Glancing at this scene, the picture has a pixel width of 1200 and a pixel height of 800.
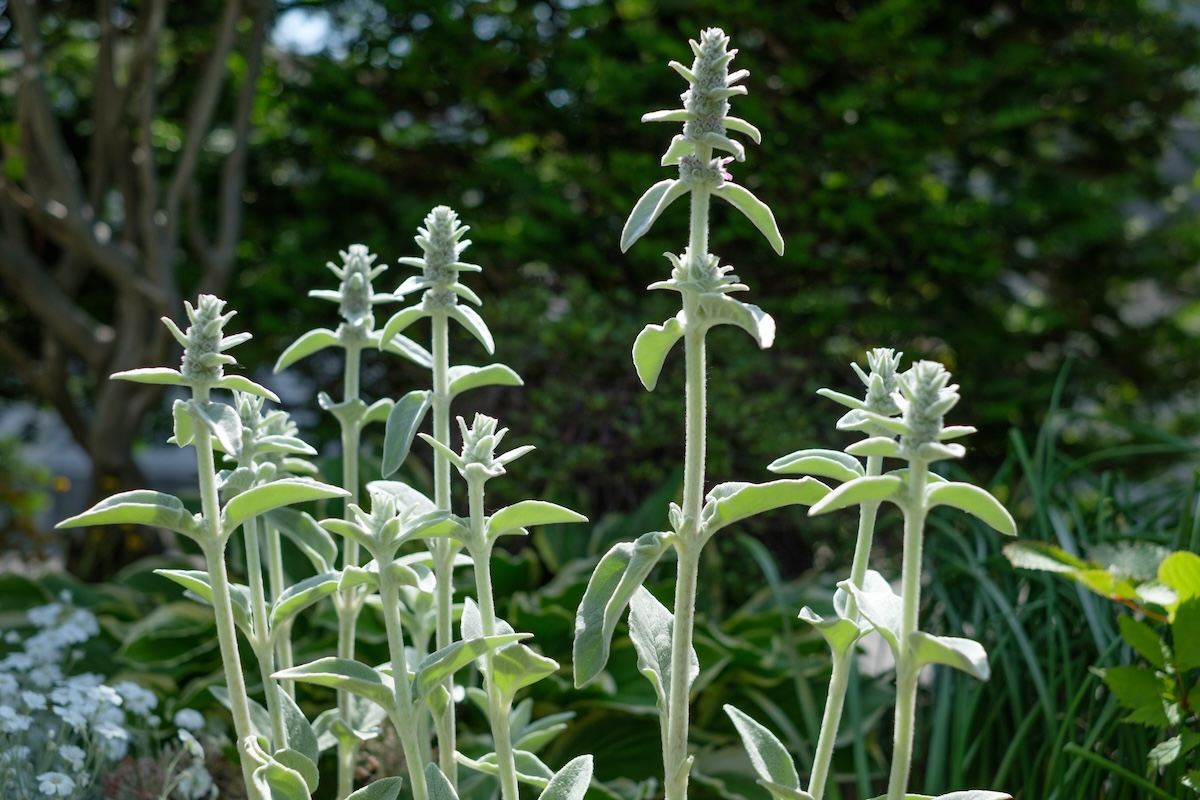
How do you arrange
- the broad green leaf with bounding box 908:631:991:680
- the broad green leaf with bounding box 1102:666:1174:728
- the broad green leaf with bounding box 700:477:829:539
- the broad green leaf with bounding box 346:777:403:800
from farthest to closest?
the broad green leaf with bounding box 1102:666:1174:728 → the broad green leaf with bounding box 346:777:403:800 → the broad green leaf with bounding box 700:477:829:539 → the broad green leaf with bounding box 908:631:991:680

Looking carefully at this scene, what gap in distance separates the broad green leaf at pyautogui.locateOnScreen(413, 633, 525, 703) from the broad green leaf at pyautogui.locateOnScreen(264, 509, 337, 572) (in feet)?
0.88

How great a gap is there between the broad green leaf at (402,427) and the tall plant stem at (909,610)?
0.40 m

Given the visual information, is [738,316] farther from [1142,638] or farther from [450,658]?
[1142,638]

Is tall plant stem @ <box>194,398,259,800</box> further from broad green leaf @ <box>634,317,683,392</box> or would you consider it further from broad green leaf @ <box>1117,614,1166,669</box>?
broad green leaf @ <box>1117,614,1166,669</box>

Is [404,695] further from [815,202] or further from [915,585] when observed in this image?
[815,202]

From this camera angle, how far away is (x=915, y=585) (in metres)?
0.73

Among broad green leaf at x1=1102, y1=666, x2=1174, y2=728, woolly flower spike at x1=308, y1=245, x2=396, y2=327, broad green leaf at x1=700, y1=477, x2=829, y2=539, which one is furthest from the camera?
broad green leaf at x1=1102, y1=666, x2=1174, y2=728

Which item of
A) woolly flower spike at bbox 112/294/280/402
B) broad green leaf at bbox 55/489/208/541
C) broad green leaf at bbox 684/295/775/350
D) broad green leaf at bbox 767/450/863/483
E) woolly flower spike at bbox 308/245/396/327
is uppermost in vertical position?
woolly flower spike at bbox 308/245/396/327

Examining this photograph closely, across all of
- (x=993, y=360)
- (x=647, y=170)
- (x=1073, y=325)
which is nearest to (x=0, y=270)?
(x=647, y=170)

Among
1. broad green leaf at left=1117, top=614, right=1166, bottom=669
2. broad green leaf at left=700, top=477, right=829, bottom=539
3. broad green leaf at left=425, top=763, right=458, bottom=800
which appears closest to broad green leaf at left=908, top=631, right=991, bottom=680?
broad green leaf at left=700, top=477, right=829, bottom=539

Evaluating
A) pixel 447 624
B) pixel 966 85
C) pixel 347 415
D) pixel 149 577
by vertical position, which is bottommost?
pixel 149 577

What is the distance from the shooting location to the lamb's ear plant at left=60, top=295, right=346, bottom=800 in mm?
808

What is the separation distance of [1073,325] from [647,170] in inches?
57.4

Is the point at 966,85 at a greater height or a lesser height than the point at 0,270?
greater
